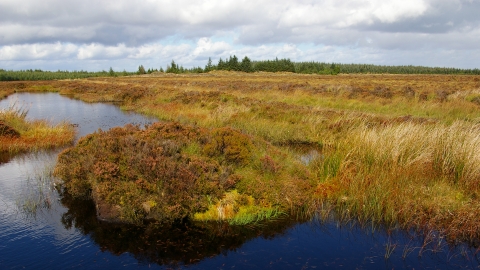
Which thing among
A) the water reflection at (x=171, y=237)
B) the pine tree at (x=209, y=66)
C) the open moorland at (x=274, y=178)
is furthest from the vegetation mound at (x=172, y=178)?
Result: the pine tree at (x=209, y=66)

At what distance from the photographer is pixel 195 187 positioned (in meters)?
8.71

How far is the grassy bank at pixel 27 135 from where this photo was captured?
1503cm

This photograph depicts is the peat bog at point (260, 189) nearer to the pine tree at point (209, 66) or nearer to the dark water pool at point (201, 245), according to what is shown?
the dark water pool at point (201, 245)

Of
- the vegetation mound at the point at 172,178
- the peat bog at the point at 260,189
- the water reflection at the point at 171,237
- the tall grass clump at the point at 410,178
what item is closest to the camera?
the water reflection at the point at 171,237

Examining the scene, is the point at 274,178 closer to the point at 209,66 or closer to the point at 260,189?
the point at 260,189

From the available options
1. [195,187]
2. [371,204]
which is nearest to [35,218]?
[195,187]

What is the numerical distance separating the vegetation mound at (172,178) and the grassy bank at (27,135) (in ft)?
18.9

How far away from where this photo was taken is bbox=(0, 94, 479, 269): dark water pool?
6.77 meters

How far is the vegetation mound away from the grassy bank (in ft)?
18.9

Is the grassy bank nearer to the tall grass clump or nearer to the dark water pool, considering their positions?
the dark water pool

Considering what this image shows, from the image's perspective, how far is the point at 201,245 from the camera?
746cm

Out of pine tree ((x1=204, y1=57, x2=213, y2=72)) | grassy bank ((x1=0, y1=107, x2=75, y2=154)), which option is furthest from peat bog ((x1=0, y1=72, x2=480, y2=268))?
pine tree ((x1=204, y1=57, x2=213, y2=72))

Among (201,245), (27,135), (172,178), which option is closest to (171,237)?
(201,245)

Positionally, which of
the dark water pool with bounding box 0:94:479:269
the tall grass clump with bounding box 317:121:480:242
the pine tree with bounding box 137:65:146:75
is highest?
the pine tree with bounding box 137:65:146:75
